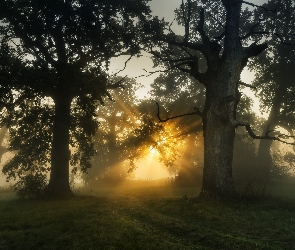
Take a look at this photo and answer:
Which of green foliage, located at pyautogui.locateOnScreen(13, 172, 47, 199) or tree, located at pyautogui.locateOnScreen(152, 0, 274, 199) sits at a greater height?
tree, located at pyautogui.locateOnScreen(152, 0, 274, 199)

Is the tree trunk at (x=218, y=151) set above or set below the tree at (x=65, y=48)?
below

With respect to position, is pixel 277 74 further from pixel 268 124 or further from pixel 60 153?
pixel 60 153

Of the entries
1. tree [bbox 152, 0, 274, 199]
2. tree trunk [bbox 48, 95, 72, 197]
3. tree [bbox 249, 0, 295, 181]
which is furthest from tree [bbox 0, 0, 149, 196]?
tree [bbox 249, 0, 295, 181]

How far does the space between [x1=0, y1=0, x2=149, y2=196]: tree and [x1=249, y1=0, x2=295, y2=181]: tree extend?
63.5ft

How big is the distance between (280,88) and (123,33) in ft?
78.5

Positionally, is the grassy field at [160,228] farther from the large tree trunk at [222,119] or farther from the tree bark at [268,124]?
the tree bark at [268,124]

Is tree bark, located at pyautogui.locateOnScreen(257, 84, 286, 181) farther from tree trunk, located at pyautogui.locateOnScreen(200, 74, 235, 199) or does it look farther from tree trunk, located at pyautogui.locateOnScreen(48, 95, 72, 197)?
tree trunk, located at pyautogui.locateOnScreen(48, 95, 72, 197)

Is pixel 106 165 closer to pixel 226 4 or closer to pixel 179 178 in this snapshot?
pixel 179 178

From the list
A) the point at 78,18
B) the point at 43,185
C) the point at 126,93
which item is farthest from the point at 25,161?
the point at 126,93

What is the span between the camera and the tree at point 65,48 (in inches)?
537

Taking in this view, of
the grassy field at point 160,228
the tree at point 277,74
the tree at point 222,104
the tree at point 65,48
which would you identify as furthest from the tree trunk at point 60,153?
the tree at point 277,74

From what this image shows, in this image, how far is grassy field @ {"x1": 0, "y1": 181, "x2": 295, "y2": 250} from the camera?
721 centimetres

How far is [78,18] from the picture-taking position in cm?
1731

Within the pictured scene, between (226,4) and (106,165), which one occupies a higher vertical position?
(226,4)
